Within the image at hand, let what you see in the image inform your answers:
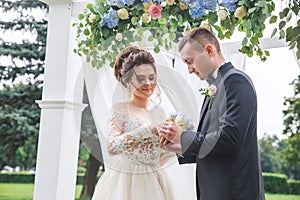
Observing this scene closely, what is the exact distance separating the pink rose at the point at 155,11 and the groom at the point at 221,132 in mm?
207

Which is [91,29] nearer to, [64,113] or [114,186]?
[64,113]

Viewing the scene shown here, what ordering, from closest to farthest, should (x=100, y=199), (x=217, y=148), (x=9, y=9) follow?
(x=217, y=148), (x=100, y=199), (x=9, y=9)

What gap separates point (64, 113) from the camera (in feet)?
7.45

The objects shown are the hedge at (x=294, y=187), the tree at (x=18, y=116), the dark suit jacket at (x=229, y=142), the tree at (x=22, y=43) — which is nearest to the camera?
the dark suit jacket at (x=229, y=142)

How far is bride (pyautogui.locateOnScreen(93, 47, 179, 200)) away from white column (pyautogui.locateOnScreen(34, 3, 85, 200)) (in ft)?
1.24

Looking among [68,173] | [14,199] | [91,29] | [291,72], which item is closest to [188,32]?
[91,29]

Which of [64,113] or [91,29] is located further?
[64,113]

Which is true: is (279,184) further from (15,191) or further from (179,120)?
(179,120)

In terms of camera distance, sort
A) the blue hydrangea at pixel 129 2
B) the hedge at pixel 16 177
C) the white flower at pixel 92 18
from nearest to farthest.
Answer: the blue hydrangea at pixel 129 2 → the white flower at pixel 92 18 → the hedge at pixel 16 177

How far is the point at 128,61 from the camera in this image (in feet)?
5.62

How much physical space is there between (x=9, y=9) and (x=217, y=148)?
5100 mm

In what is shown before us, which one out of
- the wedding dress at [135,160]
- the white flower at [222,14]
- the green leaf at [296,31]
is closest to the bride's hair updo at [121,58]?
the wedding dress at [135,160]

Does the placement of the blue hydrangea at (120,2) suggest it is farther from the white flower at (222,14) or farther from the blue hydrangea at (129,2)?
the white flower at (222,14)

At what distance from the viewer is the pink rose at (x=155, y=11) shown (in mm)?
1793
